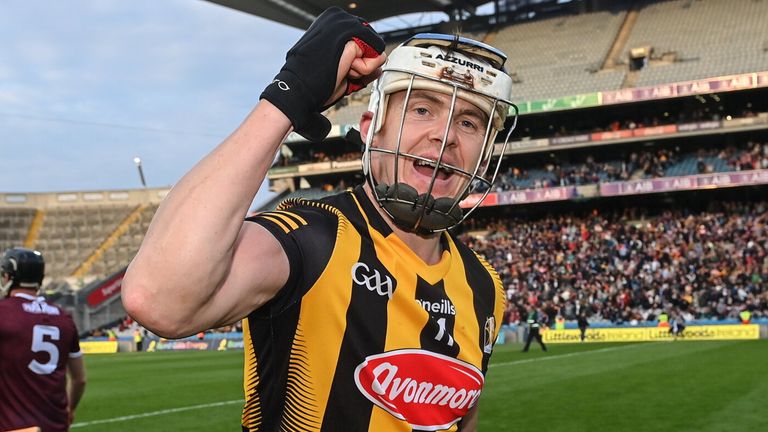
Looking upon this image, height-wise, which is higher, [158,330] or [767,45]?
[767,45]

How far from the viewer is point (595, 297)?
113 feet

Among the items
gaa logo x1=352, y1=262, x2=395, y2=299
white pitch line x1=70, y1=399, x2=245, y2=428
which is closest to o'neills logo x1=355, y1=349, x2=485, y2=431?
gaa logo x1=352, y1=262, x2=395, y2=299

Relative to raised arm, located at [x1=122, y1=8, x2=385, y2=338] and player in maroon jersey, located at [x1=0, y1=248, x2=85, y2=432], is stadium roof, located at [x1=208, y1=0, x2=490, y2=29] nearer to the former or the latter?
player in maroon jersey, located at [x1=0, y1=248, x2=85, y2=432]

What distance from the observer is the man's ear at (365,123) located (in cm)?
266

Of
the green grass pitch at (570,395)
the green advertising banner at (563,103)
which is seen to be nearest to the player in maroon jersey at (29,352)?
the green grass pitch at (570,395)

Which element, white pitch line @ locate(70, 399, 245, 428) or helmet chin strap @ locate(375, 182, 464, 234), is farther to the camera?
white pitch line @ locate(70, 399, 245, 428)

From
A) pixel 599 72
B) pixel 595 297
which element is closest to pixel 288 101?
pixel 595 297

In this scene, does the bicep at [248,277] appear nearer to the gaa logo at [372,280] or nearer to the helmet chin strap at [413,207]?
the gaa logo at [372,280]

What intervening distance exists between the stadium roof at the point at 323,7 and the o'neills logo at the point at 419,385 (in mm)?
45910

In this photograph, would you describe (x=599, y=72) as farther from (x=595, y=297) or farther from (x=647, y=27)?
(x=595, y=297)

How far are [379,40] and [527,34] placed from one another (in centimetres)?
5163

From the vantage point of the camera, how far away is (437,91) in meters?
2.55

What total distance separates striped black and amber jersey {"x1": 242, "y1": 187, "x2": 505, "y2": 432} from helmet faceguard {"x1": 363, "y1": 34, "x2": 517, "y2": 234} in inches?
4.7

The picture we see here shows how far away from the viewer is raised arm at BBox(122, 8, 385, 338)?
1742mm
